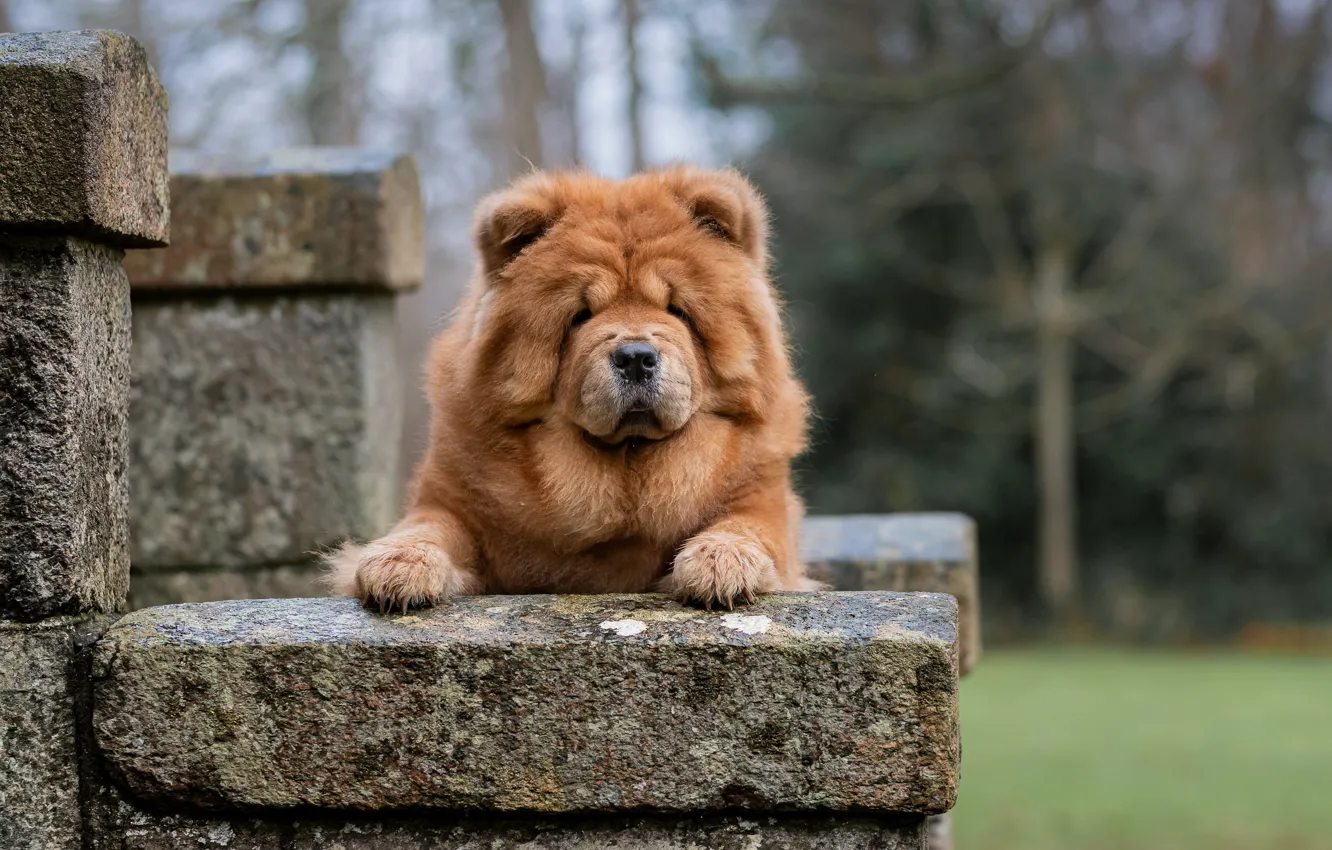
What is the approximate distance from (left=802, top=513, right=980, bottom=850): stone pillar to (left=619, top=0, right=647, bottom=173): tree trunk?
29.2 feet

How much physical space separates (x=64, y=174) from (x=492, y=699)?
1.23 metres

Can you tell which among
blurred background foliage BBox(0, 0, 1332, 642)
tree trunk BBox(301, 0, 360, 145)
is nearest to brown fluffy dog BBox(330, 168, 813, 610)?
tree trunk BBox(301, 0, 360, 145)

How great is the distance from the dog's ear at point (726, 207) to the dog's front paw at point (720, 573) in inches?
37.1

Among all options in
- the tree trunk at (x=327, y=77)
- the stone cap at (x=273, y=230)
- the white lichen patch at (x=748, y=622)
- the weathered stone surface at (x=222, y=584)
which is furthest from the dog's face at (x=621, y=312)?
the tree trunk at (x=327, y=77)

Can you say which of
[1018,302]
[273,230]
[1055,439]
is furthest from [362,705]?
[1055,439]

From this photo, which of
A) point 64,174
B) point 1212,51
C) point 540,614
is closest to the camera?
point 64,174

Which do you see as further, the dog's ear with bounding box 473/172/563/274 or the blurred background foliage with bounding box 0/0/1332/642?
the blurred background foliage with bounding box 0/0/1332/642

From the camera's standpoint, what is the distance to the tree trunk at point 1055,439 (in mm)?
18484

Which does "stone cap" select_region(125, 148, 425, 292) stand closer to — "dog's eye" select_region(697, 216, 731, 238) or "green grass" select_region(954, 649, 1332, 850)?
"dog's eye" select_region(697, 216, 731, 238)

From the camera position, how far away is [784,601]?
267 cm

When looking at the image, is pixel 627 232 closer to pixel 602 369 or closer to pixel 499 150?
pixel 602 369

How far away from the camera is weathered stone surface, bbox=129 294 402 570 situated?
178 inches


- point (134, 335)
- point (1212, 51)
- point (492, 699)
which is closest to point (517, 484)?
point (492, 699)

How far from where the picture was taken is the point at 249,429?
4566 mm
